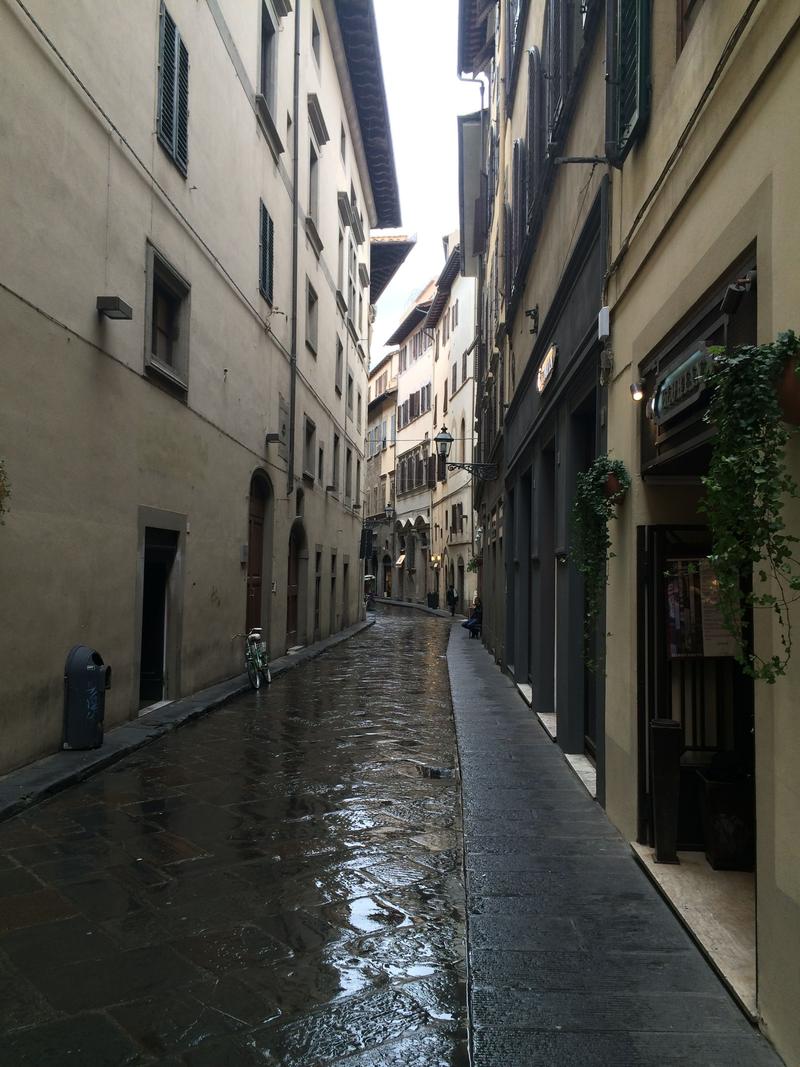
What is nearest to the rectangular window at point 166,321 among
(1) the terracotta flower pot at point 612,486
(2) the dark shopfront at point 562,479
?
(2) the dark shopfront at point 562,479

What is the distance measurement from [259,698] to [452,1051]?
8.88 meters

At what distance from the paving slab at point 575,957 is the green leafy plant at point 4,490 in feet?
11.8

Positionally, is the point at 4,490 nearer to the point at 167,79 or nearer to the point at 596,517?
the point at 596,517

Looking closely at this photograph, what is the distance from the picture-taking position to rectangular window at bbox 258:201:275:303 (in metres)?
14.0

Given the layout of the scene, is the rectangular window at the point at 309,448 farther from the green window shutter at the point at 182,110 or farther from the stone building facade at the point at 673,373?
the stone building facade at the point at 673,373

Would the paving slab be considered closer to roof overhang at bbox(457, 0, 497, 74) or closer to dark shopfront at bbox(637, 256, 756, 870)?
dark shopfront at bbox(637, 256, 756, 870)

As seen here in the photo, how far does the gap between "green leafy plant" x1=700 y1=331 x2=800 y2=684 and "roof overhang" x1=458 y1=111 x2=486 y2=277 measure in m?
18.7

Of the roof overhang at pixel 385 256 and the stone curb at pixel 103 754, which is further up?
the roof overhang at pixel 385 256

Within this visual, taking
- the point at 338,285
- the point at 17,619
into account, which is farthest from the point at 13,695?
the point at 338,285

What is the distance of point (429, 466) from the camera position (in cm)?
4225

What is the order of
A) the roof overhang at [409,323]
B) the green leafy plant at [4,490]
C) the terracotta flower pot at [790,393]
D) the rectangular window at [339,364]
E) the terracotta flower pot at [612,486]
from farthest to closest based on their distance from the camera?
the roof overhang at [409,323], the rectangular window at [339,364], the green leafy plant at [4,490], the terracotta flower pot at [612,486], the terracotta flower pot at [790,393]

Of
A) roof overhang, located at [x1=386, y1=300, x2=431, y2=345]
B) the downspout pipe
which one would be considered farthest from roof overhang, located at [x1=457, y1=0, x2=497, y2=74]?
roof overhang, located at [x1=386, y1=300, x2=431, y2=345]

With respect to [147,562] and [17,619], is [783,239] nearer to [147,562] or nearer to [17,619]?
[17,619]

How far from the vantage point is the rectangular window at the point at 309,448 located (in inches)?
723
